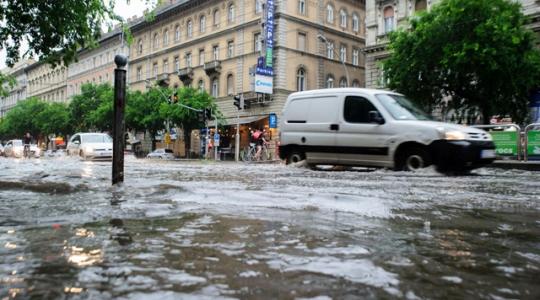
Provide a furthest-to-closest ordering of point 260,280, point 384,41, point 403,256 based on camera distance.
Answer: point 384,41 < point 403,256 < point 260,280

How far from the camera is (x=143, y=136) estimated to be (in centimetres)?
5969

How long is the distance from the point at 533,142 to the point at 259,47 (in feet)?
100

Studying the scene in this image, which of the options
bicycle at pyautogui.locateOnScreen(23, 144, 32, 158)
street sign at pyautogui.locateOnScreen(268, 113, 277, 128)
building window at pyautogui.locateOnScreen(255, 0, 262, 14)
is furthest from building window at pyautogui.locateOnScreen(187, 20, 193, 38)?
bicycle at pyautogui.locateOnScreen(23, 144, 32, 158)

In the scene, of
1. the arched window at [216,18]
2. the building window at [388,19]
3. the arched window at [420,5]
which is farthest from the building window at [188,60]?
the arched window at [420,5]

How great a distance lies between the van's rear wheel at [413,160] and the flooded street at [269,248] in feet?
14.5

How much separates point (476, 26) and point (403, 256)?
70.8 feet

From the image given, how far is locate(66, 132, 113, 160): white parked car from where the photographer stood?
20.8 metres

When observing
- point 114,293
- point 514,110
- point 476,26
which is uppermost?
point 476,26

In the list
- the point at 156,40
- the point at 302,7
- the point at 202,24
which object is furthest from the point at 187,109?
the point at 156,40

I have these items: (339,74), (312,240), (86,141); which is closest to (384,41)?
(339,74)

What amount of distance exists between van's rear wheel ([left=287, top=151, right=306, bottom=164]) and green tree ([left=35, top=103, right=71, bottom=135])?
5532 cm

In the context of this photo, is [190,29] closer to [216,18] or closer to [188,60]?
[188,60]

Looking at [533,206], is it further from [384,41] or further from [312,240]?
[384,41]

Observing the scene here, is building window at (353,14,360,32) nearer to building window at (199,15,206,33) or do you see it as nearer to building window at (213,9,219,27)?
building window at (213,9,219,27)
